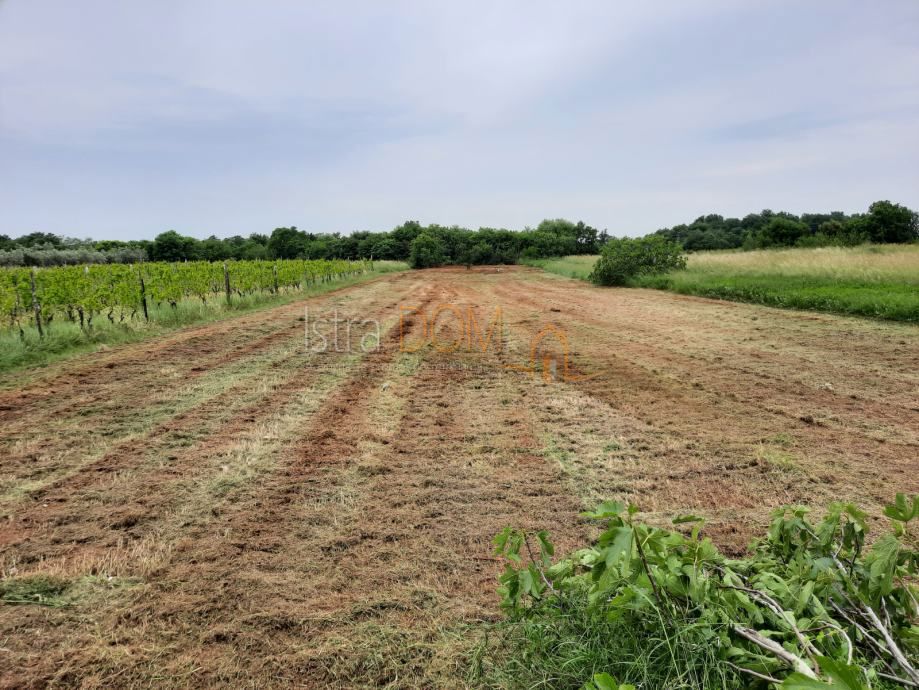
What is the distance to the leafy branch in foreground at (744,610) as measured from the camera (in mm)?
1207

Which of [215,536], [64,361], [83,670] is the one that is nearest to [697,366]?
[215,536]

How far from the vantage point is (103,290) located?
1081 centimetres

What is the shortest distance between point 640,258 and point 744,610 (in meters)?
23.2

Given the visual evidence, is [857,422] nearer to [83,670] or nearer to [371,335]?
[83,670]

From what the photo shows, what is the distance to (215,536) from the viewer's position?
299 centimetres

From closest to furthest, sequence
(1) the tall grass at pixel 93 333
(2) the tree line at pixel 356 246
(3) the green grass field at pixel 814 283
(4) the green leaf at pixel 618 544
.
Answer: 1. (4) the green leaf at pixel 618 544
2. (1) the tall grass at pixel 93 333
3. (3) the green grass field at pixel 814 283
4. (2) the tree line at pixel 356 246

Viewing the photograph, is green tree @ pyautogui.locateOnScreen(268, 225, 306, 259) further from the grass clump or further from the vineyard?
the grass clump

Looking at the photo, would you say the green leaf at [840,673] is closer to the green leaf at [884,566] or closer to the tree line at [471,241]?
the green leaf at [884,566]

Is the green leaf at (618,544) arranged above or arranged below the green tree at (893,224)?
below

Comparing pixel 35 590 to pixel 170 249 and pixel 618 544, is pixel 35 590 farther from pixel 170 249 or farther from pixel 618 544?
pixel 170 249

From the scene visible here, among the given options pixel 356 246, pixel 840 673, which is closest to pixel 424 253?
pixel 356 246

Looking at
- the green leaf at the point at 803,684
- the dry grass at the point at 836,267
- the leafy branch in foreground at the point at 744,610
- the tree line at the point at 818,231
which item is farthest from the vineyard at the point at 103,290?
the tree line at the point at 818,231

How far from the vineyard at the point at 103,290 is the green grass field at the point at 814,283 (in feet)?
54.4

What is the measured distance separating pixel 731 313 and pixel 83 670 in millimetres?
14138
